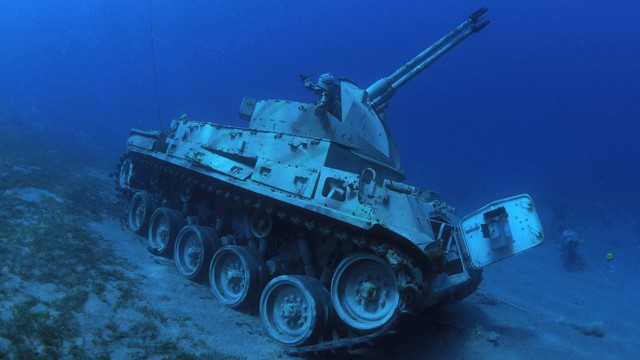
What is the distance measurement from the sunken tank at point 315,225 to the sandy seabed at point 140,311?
620mm

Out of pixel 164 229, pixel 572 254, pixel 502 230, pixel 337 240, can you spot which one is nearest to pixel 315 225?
pixel 337 240

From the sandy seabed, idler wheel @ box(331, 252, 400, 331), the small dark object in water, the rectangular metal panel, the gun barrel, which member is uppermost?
the gun barrel

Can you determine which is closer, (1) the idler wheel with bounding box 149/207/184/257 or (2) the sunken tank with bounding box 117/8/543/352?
(2) the sunken tank with bounding box 117/8/543/352

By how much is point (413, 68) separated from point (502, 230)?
7.67m

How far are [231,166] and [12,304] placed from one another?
13.4 ft

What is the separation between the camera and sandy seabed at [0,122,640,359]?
5.29 m

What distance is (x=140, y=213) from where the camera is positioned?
37.9ft

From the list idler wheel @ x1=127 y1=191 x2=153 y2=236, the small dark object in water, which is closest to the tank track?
idler wheel @ x1=127 y1=191 x2=153 y2=236

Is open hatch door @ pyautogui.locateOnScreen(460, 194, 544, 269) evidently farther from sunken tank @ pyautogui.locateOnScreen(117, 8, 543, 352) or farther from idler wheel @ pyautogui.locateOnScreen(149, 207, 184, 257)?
idler wheel @ pyautogui.locateOnScreen(149, 207, 184, 257)

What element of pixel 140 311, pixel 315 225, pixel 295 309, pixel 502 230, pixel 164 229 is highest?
pixel 502 230

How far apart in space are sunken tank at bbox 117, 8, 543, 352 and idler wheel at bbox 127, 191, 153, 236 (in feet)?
0.20

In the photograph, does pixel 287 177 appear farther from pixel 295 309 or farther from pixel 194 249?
pixel 194 249

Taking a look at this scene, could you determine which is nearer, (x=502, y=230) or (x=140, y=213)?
(x=502, y=230)

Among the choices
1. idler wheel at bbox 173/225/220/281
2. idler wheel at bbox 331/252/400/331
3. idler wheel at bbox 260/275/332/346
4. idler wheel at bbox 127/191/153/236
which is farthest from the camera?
idler wheel at bbox 127/191/153/236
